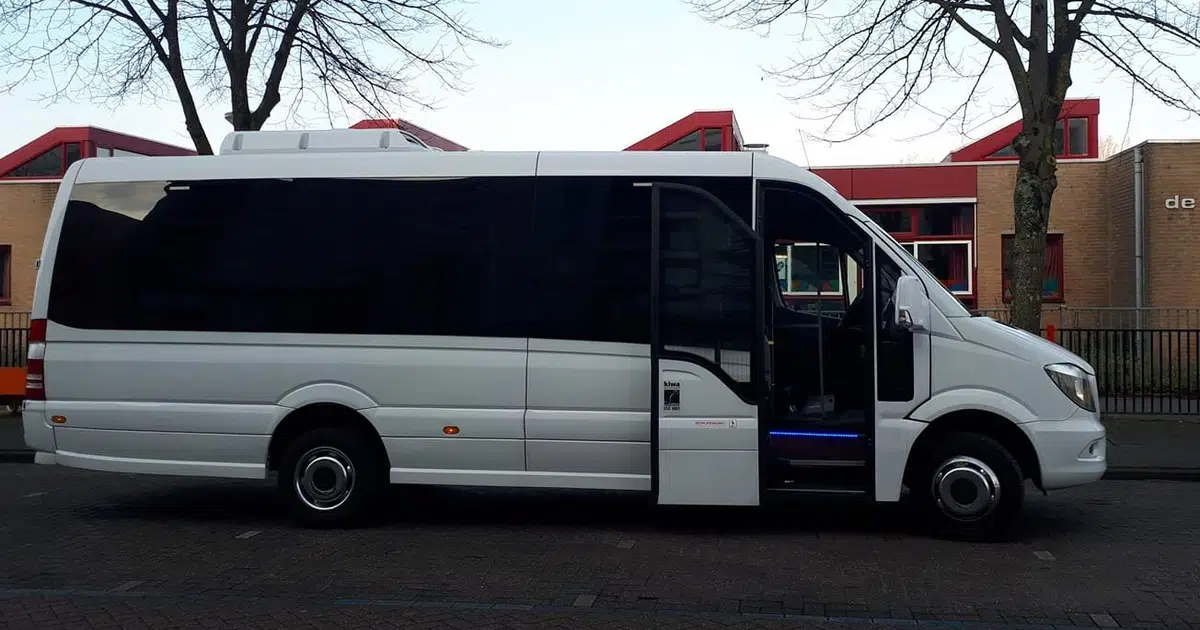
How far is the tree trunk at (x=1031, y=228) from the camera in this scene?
521 inches

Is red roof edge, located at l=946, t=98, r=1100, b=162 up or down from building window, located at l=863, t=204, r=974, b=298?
up

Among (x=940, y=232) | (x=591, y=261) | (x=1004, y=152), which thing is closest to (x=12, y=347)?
(x=591, y=261)

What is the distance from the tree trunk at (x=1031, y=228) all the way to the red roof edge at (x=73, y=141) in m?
19.9

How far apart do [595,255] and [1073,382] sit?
11.1 feet

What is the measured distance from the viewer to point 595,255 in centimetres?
793

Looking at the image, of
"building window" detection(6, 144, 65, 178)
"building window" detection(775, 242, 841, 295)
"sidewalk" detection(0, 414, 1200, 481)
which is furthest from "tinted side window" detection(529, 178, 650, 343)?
"building window" detection(6, 144, 65, 178)

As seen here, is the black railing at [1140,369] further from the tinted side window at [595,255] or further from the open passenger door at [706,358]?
the tinted side window at [595,255]

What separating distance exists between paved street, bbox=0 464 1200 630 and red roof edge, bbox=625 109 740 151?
16.6m

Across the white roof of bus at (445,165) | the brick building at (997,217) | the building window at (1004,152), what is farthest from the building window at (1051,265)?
the white roof of bus at (445,165)

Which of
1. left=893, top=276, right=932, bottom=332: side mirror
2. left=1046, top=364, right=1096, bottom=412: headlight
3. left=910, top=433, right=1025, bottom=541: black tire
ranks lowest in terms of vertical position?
left=910, top=433, right=1025, bottom=541: black tire

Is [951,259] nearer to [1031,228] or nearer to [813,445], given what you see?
[1031,228]

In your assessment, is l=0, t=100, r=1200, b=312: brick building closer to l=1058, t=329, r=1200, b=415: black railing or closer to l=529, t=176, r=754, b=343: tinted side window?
l=1058, t=329, r=1200, b=415: black railing

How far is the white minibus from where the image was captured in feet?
25.0

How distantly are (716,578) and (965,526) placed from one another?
204 cm
